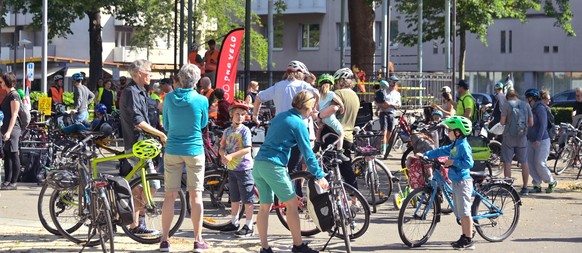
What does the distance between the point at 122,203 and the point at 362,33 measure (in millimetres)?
18580

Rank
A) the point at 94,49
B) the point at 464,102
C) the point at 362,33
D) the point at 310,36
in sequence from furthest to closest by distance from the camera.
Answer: the point at 310,36
the point at 94,49
the point at 362,33
the point at 464,102

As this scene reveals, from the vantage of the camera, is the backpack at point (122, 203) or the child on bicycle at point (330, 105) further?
the child on bicycle at point (330, 105)

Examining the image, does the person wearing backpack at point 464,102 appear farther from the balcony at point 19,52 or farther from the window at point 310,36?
the balcony at point 19,52

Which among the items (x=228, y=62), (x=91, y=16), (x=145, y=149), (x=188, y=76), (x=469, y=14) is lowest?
(x=145, y=149)

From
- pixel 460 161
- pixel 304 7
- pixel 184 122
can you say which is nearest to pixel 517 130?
pixel 460 161

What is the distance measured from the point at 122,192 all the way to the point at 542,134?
8.97m

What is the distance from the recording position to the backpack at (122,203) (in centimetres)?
1023

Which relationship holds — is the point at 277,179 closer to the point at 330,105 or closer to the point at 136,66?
the point at 136,66

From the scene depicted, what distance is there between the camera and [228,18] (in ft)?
188

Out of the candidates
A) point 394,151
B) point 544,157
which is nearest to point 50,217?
point 544,157

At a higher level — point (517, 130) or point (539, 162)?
point (517, 130)

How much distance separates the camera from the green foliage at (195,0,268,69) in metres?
54.9

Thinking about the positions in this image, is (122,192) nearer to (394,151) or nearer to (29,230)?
(29,230)

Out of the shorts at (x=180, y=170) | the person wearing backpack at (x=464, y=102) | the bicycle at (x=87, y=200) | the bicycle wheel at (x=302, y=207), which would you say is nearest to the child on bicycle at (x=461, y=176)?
the bicycle wheel at (x=302, y=207)
